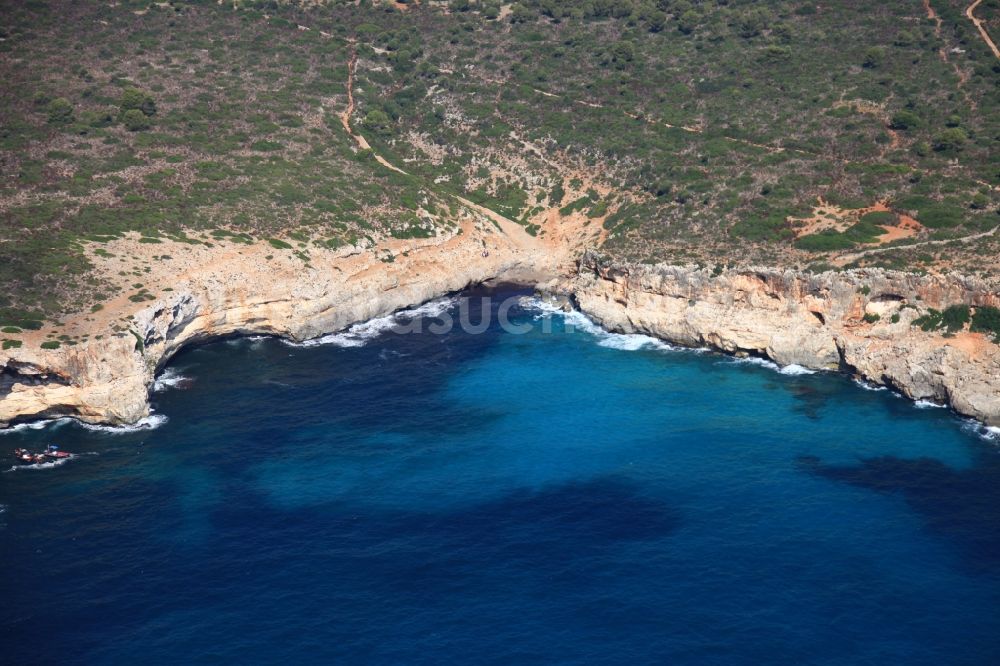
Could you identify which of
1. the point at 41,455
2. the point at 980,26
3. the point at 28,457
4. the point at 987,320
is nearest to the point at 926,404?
the point at 987,320

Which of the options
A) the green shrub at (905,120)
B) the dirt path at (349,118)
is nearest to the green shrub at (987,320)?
the green shrub at (905,120)

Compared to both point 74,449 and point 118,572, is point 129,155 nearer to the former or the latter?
point 74,449

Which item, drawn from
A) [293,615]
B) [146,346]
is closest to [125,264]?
[146,346]

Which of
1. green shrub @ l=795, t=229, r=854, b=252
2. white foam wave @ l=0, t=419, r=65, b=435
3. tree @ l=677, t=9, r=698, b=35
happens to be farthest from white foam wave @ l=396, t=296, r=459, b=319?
tree @ l=677, t=9, r=698, b=35

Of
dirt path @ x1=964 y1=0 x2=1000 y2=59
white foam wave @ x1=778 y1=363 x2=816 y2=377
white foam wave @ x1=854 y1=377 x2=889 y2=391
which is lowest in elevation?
white foam wave @ x1=854 y1=377 x2=889 y2=391

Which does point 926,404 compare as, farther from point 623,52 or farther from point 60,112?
point 60,112

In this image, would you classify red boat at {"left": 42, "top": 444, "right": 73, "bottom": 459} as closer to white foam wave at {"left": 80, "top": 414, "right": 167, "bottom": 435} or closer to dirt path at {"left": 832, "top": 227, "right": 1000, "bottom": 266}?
white foam wave at {"left": 80, "top": 414, "right": 167, "bottom": 435}

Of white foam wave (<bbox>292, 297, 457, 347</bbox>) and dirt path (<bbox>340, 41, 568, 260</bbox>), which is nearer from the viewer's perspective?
white foam wave (<bbox>292, 297, 457, 347</bbox>)

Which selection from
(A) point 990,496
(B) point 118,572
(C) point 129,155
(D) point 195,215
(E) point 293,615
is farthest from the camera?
(C) point 129,155
